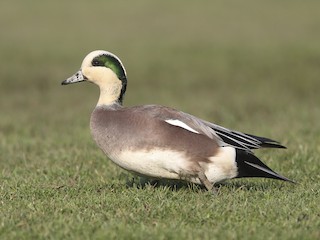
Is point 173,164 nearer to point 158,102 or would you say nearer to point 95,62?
point 95,62

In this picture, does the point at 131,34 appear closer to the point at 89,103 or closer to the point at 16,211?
the point at 89,103

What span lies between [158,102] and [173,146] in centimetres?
665

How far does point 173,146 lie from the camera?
463cm

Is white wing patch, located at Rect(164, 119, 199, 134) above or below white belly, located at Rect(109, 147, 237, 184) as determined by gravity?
above

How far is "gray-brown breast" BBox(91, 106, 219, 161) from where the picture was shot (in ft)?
15.2

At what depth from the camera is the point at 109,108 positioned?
505cm

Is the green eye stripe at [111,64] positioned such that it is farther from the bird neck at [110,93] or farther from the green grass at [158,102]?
the green grass at [158,102]

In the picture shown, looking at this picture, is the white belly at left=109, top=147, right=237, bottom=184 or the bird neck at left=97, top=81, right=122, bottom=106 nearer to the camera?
the white belly at left=109, top=147, right=237, bottom=184

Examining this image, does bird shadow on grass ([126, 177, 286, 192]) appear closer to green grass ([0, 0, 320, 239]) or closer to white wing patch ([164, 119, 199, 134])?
green grass ([0, 0, 320, 239])

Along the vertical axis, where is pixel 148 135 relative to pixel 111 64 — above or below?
below

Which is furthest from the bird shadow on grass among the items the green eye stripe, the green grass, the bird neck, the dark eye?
the dark eye

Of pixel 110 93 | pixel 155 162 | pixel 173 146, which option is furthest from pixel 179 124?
pixel 110 93

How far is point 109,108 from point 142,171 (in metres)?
0.61

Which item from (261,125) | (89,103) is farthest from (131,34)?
(261,125)
